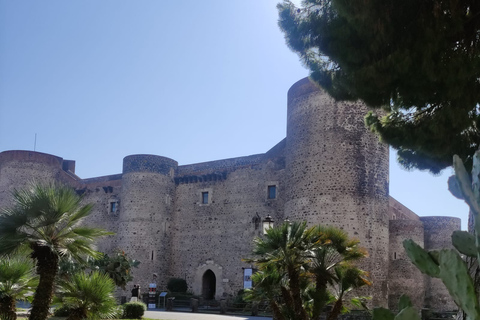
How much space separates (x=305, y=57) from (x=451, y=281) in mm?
7950

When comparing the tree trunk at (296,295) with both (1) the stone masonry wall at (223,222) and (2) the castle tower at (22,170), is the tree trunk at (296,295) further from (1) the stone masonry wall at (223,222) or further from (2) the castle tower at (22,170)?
(2) the castle tower at (22,170)

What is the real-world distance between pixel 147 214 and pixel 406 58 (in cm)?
2380

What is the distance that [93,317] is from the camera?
8.41 meters

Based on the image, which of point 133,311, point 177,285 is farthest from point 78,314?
point 177,285

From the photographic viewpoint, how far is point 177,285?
29.8 meters

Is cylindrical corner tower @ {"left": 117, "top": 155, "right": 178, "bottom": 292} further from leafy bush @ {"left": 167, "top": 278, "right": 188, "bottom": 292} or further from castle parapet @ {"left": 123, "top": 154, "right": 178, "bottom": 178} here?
leafy bush @ {"left": 167, "top": 278, "right": 188, "bottom": 292}

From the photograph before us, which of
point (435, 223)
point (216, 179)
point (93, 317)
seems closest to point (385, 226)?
point (435, 223)

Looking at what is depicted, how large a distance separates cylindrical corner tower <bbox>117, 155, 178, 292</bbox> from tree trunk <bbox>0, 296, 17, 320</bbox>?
2045cm

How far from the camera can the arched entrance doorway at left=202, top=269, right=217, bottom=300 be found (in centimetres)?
2994

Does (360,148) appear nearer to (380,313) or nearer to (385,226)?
(385,226)

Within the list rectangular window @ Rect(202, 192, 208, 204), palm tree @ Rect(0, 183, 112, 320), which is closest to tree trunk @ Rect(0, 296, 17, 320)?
palm tree @ Rect(0, 183, 112, 320)

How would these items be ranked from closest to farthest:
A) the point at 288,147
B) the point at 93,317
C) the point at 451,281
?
the point at 451,281
the point at 93,317
the point at 288,147

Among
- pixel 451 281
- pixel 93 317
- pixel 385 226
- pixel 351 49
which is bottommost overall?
pixel 93 317

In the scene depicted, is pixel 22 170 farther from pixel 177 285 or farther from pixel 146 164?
pixel 177 285
